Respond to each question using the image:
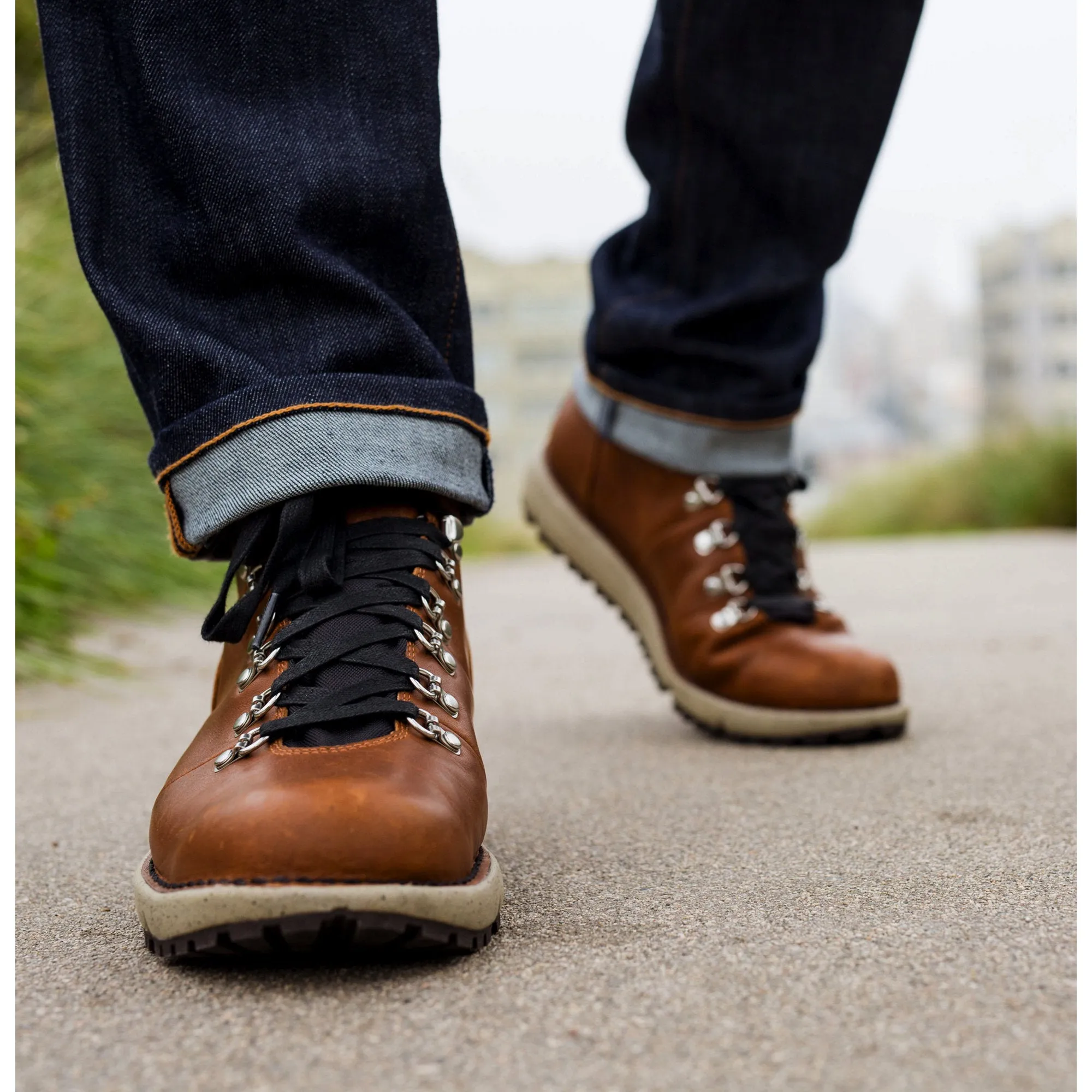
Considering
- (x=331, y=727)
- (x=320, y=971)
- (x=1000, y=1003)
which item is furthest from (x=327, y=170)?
(x=1000, y=1003)

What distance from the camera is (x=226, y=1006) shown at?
1.63ft

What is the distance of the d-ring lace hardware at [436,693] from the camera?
2.09 ft

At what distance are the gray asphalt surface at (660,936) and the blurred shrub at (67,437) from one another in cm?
74

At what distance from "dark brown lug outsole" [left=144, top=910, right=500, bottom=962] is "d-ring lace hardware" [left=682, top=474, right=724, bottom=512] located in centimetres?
61

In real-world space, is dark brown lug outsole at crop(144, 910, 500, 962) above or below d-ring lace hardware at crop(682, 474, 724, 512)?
above

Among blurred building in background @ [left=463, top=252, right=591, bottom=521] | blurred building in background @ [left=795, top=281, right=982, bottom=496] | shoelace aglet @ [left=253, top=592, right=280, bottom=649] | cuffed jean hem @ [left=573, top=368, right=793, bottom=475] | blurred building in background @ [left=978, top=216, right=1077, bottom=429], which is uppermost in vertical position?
shoelace aglet @ [left=253, top=592, right=280, bottom=649]

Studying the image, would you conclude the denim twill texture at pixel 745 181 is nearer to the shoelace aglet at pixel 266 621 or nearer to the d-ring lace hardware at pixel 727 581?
the d-ring lace hardware at pixel 727 581

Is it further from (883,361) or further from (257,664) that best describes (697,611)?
(883,361)

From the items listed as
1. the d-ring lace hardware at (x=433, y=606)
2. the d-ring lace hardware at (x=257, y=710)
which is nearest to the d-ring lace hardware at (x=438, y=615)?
the d-ring lace hardware at (x=433, y=606)

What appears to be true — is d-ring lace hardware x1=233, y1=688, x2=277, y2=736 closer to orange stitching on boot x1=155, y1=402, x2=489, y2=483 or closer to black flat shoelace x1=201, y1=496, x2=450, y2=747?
black flat shoelace x1=201, y1=496, x2=450, y2=747

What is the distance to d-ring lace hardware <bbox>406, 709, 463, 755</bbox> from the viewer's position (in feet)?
2.03

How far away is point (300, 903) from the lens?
1.70 ft

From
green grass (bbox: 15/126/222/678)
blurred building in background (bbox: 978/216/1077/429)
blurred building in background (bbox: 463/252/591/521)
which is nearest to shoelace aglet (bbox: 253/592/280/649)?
green grass (bbox: 15/126/222/678)
